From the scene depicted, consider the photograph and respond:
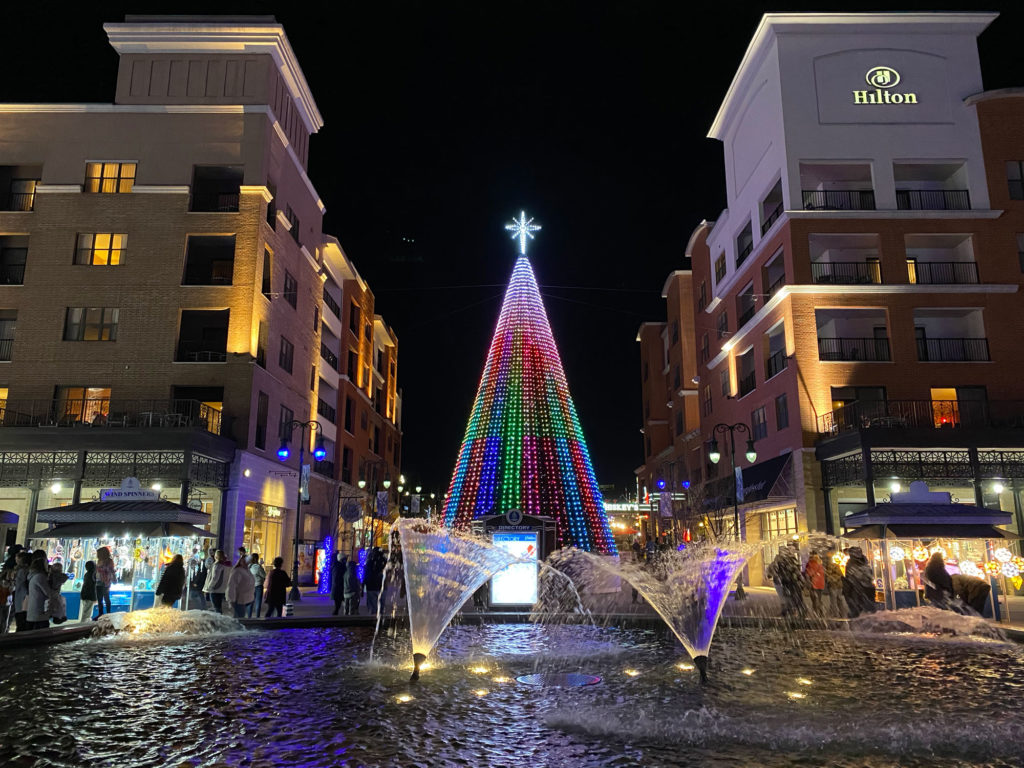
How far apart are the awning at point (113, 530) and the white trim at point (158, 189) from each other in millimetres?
17201

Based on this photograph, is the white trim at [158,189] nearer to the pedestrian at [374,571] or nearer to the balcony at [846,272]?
the pedestrian at [374,571]

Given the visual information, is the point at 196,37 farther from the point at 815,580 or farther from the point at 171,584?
the point at 815,580

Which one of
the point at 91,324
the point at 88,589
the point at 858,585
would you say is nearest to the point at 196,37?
the point at 91,324

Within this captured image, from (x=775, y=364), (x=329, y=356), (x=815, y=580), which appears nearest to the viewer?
(x=815, y=580)

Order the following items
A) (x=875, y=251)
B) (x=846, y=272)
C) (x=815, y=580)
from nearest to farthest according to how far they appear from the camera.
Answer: (x=815, y=580) < (x=846, y=272) < (x=875, y=251)

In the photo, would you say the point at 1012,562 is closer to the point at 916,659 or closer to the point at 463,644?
the point at 916,659

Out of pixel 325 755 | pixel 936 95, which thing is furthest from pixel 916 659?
pixel 936 95

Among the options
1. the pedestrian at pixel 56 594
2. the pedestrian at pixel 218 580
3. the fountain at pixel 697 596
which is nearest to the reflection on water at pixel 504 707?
the fountain at pixel 697 596

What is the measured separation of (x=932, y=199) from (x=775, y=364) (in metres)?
9.88

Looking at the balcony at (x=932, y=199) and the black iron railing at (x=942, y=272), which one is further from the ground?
the balcony at (x=932, y=199)

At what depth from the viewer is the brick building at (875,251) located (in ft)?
99.3

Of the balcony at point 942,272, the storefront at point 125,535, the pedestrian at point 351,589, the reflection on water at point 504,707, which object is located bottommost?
the reflection on water at point 504,707

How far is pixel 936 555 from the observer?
16.7m

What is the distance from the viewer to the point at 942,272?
32.9 m
